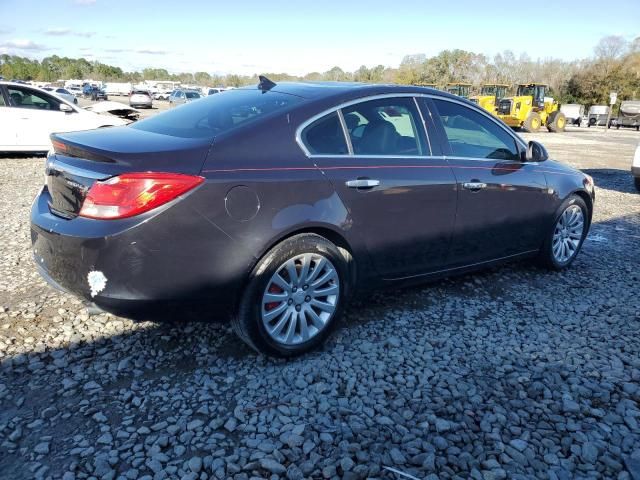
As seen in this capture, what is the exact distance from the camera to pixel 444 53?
249ft

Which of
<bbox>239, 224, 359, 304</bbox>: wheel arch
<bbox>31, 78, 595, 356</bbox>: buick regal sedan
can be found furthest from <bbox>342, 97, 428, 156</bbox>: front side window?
<bbox>239, 224, 359, 304</bbox>: wheel arch

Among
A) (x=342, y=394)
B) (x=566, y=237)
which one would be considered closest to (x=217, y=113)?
(x=342, y=394)

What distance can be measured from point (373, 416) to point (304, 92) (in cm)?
214

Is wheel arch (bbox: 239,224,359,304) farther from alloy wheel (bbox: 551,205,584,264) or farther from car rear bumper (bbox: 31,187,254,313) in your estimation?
alloy wheel (bbox: 551,205,584,264)

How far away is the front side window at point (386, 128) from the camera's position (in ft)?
10.8

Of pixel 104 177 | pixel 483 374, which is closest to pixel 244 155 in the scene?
pixel 104 177

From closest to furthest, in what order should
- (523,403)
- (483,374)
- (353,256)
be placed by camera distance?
1. (523,403)
2. (483,374)
3. (353,256)

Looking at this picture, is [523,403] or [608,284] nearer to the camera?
[523,403]

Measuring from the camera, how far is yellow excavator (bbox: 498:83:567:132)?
26875 mm

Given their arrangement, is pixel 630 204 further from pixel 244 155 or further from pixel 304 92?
pixel 244 155

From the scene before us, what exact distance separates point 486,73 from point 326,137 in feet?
269

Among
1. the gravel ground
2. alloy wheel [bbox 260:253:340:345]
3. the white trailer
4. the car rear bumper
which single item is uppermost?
the white trailer

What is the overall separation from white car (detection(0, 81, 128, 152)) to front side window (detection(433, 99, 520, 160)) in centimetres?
932

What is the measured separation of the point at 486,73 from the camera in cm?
7694
